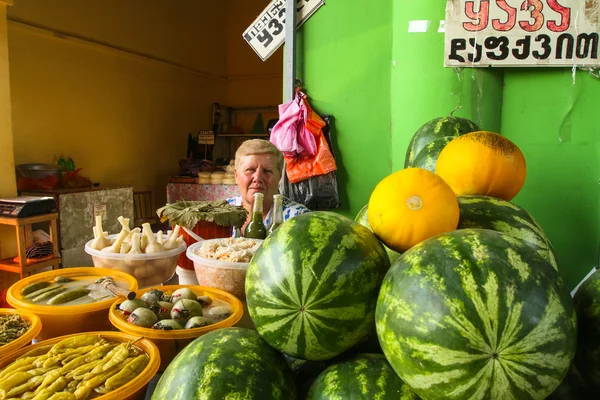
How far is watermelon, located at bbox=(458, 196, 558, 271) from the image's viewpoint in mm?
914

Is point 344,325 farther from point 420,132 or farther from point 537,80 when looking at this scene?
point 537,80

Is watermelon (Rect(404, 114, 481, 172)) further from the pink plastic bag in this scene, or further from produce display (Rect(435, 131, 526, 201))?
the pink plastic bag

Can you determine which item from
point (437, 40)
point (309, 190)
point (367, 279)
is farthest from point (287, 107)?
point (367, 279)

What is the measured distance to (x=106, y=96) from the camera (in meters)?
7.25

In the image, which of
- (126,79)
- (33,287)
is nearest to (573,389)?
(33,287)

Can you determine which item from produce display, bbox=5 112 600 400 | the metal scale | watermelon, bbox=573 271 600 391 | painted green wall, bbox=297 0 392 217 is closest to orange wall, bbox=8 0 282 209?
the metal scale

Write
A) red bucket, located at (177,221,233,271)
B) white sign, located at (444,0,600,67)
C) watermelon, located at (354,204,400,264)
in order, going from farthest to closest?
1. red bucket, located at (177,221,233,271)
2. white sign, located at (444,0,600,67)
3. watermelon, located at (354,204,400,264)

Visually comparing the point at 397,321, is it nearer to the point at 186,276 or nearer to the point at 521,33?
the point at 186,276

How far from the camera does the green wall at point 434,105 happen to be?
2.11 meters

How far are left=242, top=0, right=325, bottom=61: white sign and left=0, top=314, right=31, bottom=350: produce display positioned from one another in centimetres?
253

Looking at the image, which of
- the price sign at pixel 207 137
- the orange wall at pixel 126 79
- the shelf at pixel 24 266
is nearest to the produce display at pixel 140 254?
the shelf at pixel 24 266

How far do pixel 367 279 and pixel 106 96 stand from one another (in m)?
7.56

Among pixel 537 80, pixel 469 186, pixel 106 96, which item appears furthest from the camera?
pixel 106 96

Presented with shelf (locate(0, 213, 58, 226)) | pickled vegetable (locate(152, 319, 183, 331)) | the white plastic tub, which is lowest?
shelf (locate(0, 213, 58, 226))
